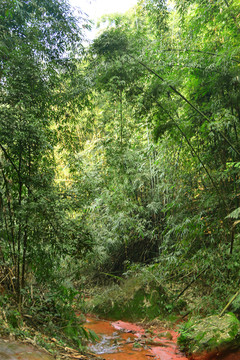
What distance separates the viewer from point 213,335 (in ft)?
9.93

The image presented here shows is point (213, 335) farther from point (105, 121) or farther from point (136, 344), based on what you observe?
point (105, 121)

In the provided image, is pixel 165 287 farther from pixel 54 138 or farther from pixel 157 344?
pixel 54 138

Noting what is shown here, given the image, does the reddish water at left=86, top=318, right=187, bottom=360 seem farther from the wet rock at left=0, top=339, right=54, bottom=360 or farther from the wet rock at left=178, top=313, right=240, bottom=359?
the wet rock at left=0, top=339, right=54, bottom=360

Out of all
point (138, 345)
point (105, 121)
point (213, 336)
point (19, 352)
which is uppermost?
point (105, 121)

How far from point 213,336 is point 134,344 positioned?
1125 mm

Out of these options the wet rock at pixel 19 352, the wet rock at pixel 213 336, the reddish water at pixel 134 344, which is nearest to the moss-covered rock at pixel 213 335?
the wet rock at pixel 213 336

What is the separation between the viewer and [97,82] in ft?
11.9

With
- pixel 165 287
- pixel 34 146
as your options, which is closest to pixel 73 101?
pixel 34 146

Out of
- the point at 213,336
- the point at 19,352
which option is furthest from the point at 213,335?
the point at 19,352

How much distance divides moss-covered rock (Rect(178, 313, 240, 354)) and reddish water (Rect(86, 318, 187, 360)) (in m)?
0.21

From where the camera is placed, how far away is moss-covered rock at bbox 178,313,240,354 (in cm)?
293

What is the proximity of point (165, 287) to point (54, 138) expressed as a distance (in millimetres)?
2971

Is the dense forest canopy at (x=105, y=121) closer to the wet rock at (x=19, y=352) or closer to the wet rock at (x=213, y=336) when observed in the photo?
the wet rock at (x=213, y=336)

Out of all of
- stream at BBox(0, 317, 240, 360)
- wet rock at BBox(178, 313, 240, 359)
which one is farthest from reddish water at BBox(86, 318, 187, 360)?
wet rock at BBox(178, 313, 240, 359)
